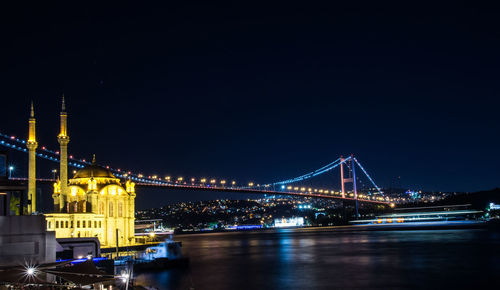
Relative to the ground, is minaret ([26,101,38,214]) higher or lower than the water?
higher

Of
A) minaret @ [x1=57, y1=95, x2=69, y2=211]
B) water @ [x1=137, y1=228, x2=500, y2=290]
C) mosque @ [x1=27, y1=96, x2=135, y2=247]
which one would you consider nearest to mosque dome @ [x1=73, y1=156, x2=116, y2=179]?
mosque @ [x1=27, y1=96, x2=135, y2=247]

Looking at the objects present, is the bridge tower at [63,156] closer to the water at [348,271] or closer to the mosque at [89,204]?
the mosque at [89,204]

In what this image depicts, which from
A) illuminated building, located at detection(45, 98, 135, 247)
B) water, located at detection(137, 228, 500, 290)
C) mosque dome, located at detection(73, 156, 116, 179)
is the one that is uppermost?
mosque dome, located at detection(73, 156, 116, 179)

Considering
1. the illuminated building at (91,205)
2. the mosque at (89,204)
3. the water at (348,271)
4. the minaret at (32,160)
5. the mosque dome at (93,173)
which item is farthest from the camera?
the mosque dome at (93,173)

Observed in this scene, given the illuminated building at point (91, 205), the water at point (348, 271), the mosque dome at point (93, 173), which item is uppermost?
the mosque dome at point (93, 173)

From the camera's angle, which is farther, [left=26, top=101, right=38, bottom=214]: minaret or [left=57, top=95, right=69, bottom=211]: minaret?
[left=57, top=95, right=69, bottom=211]: minaret

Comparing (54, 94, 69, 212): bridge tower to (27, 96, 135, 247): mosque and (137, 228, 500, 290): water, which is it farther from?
(137, 228, 500, 290): water

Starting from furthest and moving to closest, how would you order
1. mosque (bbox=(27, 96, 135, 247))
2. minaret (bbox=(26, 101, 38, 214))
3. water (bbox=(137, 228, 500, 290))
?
mosque (bbox=(27, 96, 135, 247)) < minaret (bbox=(26, 101, 38, 214)) < water (bbox=(137, 228, 500, 290))

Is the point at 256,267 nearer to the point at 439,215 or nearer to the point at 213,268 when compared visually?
the point at 213,268

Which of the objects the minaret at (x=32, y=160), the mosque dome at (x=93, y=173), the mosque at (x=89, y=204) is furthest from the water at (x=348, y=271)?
the mosque dome at (x=93, y=173)

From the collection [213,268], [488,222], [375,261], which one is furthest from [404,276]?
[488,222]
